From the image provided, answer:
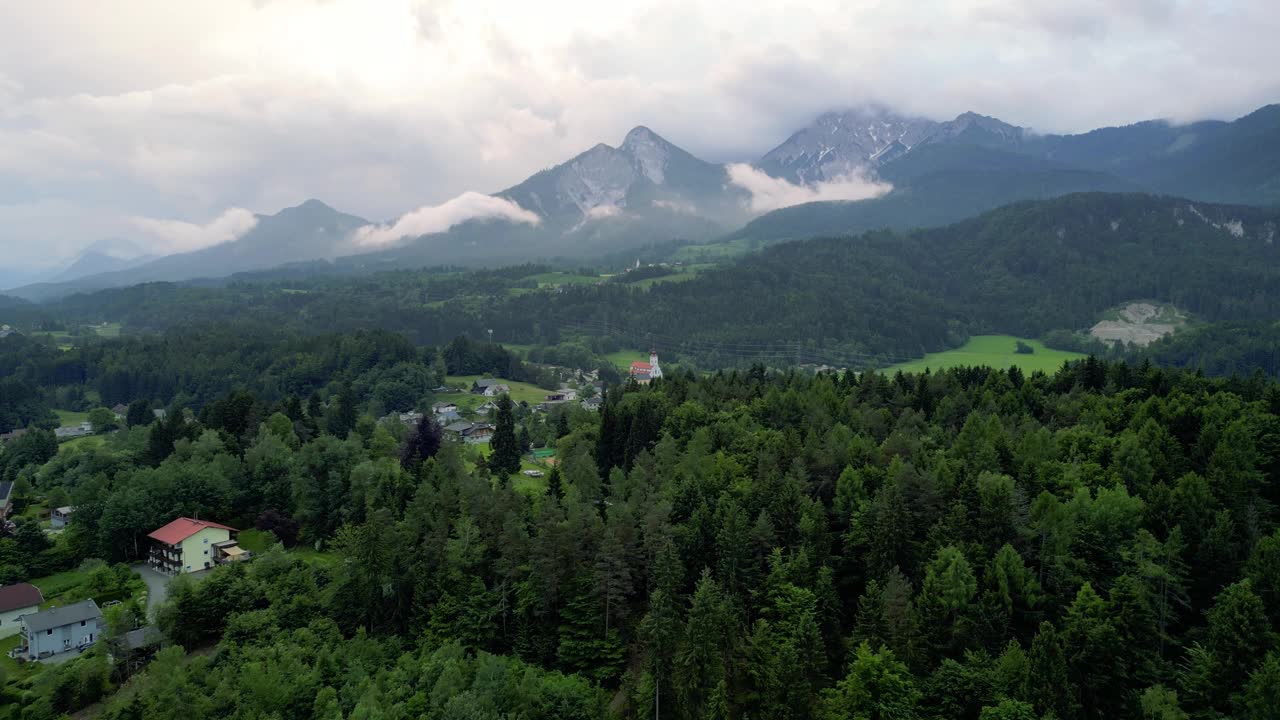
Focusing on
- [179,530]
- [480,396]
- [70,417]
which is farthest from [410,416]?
[70,417]

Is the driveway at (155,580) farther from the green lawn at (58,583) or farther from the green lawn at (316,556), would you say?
the green lawn at (316,556)

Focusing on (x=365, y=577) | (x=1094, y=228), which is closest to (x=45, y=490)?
(x=365, y=577)

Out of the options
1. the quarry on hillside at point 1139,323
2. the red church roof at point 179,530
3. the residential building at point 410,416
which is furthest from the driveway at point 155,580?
the quarry on hillside at point 1139,323

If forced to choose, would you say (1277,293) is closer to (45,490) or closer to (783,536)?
(783,536)

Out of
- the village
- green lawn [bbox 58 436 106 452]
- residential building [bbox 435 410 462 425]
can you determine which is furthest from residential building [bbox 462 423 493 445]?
green lawn [bbox 58 436 106 452]

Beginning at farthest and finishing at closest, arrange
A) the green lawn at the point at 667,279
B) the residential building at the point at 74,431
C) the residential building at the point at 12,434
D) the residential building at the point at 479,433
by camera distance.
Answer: the green lawn at the point at 667,279 → the residential building at the point at 74,431 → the residential building at the point at 12,434 → the residential building at the point at 479,433

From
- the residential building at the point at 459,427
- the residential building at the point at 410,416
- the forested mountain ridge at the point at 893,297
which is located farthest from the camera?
the forested mountain ridge at the point at 893,297

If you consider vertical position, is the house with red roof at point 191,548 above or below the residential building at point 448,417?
above
